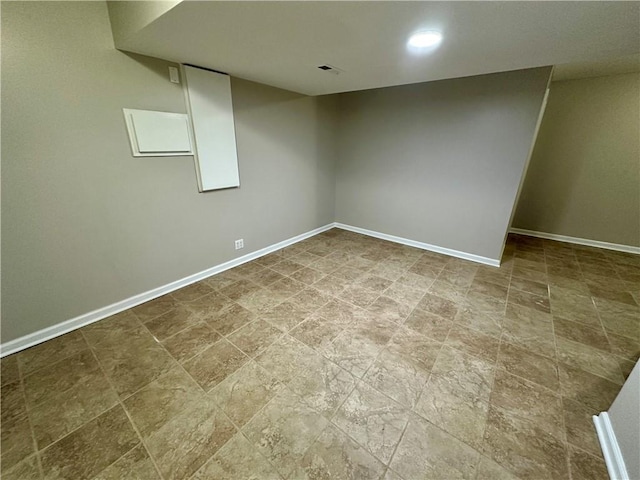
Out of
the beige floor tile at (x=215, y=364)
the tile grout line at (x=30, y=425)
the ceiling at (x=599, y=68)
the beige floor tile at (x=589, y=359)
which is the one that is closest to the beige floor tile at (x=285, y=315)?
the beige floor tile at (x=215, y=364)

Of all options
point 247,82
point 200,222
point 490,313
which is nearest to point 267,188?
point 200,222

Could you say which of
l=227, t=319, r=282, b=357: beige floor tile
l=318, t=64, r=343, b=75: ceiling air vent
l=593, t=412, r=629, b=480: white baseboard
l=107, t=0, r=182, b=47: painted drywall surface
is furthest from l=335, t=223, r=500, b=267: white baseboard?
l=107, t=0, r=182, b=47: painted drywall surface

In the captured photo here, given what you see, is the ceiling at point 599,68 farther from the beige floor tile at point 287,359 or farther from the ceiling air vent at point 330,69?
the beige floor tile at point 287,359

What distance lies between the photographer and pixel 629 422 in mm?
1156

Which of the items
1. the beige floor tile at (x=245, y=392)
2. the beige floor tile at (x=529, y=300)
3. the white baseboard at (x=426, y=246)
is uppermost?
the white baseboard at (x=426, y=246)

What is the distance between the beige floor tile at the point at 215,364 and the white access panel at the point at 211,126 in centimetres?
159

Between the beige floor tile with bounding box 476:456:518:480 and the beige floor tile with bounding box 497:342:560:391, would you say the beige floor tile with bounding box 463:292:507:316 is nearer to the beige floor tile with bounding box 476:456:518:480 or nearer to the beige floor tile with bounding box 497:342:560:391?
the beige floor tile with bounding box 497:342:560:391

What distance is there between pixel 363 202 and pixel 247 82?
7.77ft

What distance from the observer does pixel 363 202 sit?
4.14m

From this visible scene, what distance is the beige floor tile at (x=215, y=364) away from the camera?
1.61 metres

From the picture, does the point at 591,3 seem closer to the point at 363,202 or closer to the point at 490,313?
the point at 490,313

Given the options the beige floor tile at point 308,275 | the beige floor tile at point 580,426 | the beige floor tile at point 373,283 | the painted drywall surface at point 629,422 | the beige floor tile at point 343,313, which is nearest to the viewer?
the painted drywall surface at point 629,422

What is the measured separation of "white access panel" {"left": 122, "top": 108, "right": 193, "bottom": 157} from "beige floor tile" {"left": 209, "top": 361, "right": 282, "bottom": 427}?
1942mm

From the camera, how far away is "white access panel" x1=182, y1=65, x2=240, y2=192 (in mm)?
2279
